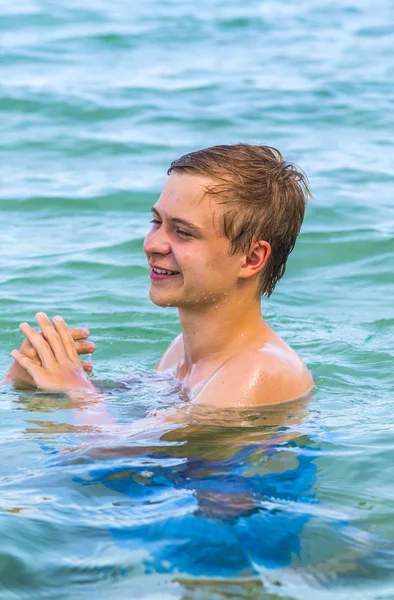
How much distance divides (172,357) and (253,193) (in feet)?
3.87

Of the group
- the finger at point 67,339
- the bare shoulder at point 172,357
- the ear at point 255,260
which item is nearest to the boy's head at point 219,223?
the ear at point 255,260

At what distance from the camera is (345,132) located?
12.3 metres

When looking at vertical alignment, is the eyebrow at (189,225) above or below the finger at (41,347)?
above

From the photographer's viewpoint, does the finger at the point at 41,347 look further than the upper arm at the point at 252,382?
Yes

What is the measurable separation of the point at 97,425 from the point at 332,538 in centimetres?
134

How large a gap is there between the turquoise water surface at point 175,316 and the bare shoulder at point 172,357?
155mm

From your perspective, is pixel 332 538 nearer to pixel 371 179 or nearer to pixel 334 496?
pixel 334 496

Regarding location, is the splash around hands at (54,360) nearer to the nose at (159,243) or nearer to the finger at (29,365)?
the finger at (29,365)

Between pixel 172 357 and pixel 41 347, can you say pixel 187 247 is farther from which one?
pixel 172 357

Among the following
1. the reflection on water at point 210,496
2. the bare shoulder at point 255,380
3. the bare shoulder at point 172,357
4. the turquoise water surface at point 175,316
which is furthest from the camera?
the bare shoulder at point 172,357

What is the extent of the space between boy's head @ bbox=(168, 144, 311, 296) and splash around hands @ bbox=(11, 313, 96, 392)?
0.92 m

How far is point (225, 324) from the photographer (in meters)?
4.80

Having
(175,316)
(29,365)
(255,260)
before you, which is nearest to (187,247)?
(255,260)

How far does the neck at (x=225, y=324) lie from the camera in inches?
189
